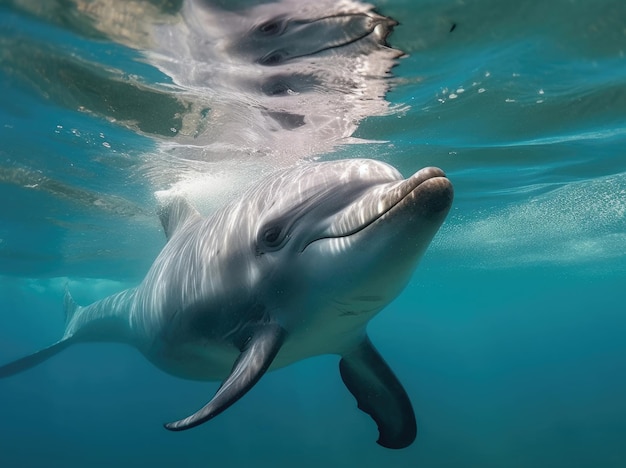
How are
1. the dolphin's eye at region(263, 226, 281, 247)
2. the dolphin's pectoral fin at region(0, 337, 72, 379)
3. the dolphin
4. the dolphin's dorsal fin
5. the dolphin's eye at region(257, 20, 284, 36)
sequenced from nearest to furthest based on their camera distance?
the dolphin
the dolphin's eye at region(263, 226, 281, 247)
the dolphin's eye at region(257, 20, 284, 36)
the dolphin's dorsal fin
the dolphin's pectoral fin at region(0, 337, 72, 379)

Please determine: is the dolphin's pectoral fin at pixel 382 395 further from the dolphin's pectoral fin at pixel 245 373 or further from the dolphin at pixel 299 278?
the dolphin's pectoral fin at pixel 245 373

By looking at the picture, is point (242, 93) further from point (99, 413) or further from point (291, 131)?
point (99, 413)

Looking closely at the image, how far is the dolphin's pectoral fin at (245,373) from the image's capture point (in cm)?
346

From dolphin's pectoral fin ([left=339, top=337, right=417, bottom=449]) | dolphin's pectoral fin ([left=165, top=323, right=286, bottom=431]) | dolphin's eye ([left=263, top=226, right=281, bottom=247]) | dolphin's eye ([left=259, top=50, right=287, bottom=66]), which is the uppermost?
dolphin's eye ([left=259, top=50, right=287, bottom=66])

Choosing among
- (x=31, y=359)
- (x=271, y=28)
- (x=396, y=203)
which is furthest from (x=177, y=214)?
(x=31, y=359)

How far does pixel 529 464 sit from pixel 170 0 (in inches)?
844

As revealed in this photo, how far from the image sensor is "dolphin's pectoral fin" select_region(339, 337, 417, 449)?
19.5 ft

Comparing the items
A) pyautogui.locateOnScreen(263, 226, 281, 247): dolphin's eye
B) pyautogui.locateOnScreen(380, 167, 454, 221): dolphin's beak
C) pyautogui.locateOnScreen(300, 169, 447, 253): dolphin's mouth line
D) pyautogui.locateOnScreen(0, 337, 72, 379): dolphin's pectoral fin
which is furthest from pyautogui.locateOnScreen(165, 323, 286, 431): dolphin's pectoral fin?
pyautogui.locateOnScreen(0, 337, 72, 379): dolphin's pectoral fin

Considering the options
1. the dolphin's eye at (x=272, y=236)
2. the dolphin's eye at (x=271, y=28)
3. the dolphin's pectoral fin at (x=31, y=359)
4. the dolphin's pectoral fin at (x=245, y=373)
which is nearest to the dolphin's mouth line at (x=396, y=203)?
the dolphin's eye at (x=272, y=236)

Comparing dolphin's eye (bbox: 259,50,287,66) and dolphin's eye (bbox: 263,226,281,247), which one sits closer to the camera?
dolphin's eye (bbox: 263,226,281,247)

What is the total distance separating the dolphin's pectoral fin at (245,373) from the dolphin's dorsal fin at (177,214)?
3736 mm

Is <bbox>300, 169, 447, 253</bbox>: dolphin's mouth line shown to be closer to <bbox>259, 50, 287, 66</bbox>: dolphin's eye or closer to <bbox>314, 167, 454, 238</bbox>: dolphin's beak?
<bbox>314, 167, 454, 238</bbox>: dolphin's beak

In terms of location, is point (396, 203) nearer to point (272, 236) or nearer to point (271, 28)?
point (272, 236)

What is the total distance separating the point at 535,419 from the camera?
27.2 metres
